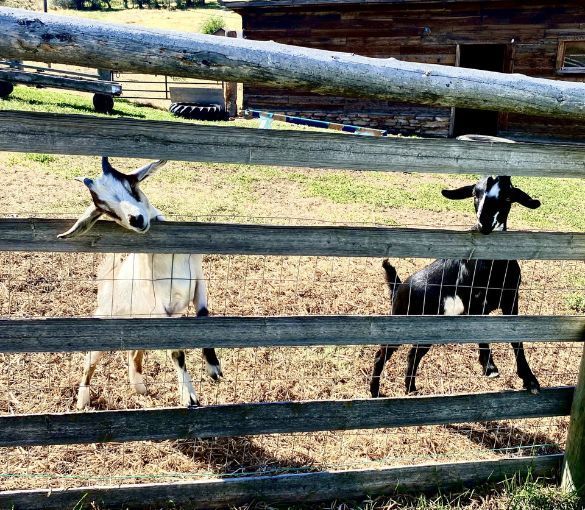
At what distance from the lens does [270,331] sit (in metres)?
3.03

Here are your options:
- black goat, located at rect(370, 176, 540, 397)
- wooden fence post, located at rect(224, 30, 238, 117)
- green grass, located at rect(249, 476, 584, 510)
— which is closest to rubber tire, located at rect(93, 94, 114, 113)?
wooden fence post, located at rect(224, 30, 238, 117)

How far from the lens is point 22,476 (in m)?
3.28

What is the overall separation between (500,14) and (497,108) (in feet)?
52.2

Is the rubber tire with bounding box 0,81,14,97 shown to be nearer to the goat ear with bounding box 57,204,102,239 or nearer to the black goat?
the black goat

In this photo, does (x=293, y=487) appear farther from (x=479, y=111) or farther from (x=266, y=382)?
(x=479, y=111)

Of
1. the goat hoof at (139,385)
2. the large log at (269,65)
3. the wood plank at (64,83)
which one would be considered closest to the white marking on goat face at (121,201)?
the large log at (269,65)

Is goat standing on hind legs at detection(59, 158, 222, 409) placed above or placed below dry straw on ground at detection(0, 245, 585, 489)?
above

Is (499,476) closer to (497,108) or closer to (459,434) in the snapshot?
(459,434)

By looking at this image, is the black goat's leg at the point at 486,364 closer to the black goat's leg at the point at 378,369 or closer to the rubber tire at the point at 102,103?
the black goat's leg at the point at 378,369

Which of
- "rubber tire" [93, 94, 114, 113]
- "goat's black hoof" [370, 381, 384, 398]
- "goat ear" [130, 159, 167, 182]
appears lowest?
"goat's black hoof" [370, 381, 384, 398]

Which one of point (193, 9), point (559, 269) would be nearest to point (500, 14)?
point (559, 269)

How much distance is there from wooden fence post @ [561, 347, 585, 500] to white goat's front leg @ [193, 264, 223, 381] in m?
2.17

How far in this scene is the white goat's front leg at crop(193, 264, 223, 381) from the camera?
13.8 ft

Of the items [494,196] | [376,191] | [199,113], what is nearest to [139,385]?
[494,196]
